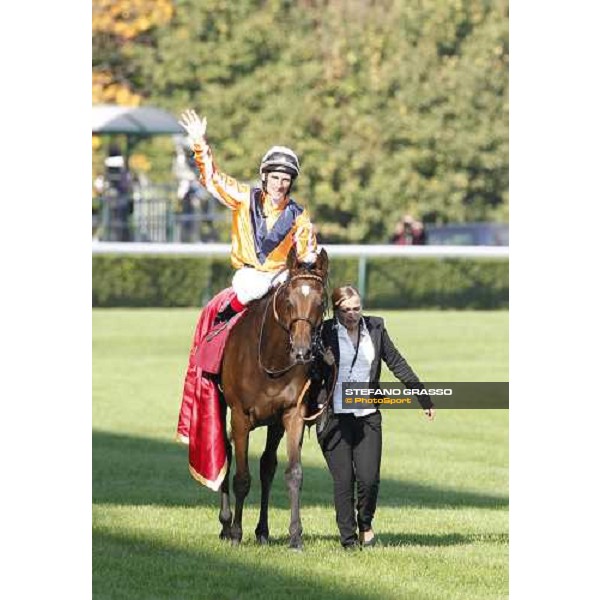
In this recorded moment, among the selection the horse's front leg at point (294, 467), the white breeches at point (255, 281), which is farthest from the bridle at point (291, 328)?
the horse's front leg at point (294, 467)

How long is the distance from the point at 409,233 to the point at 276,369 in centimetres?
2780

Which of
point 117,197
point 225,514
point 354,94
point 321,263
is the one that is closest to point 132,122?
point 117,197

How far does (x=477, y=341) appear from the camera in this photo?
2778cm

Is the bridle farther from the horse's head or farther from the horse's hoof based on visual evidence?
the horse's hoof

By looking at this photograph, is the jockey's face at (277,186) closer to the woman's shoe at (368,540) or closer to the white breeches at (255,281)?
the white breeches at (255,281)

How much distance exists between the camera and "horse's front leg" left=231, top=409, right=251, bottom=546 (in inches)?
365

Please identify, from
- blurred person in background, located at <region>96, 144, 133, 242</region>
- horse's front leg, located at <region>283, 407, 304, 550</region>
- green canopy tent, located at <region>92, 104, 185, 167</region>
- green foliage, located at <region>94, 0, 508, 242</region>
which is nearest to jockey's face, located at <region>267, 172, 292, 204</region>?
horse's front leg, located at <region>283, 407, 304, 550</region>

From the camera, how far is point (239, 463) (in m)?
9.48

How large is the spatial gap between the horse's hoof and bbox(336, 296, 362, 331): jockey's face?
1222 mm
